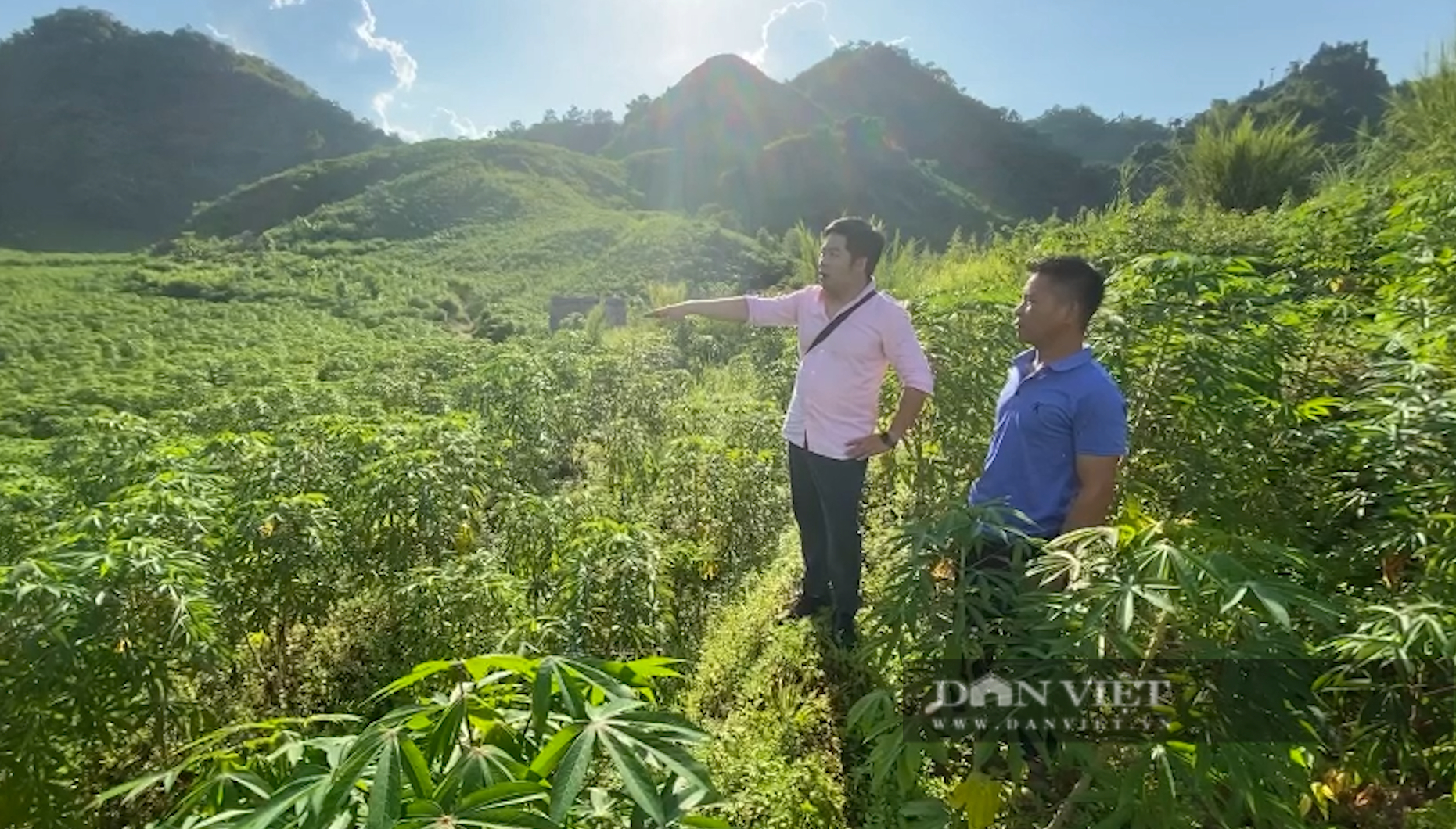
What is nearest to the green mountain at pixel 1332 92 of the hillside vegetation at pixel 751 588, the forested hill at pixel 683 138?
the forested hill at pixel 683 138

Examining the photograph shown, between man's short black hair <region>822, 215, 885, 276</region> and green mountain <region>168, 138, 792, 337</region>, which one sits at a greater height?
green mountain <region>168, 138, 792, 337</region>

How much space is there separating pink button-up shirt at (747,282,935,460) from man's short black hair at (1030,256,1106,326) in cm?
69

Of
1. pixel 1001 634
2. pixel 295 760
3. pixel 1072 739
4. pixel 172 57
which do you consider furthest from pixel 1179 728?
pixel 172 57

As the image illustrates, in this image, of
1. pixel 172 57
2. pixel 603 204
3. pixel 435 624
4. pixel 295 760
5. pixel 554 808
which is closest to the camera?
pixel 554 808

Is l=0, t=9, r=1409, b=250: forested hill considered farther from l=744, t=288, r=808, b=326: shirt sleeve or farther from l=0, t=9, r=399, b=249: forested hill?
l=744, t=288, r=808, b=326: shirt sleeve

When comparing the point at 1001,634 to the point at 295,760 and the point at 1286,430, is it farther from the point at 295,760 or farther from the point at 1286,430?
the point at 1286,430

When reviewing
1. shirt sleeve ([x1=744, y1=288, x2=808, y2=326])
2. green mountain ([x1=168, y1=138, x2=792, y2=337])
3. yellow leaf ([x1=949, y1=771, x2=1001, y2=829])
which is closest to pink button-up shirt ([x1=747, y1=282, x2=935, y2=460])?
shirt sleeve ([x1=744, y1=288, x2=808, y2=326])

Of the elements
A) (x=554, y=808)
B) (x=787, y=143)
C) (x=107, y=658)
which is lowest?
(x=107, y=658)

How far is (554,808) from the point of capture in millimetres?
855

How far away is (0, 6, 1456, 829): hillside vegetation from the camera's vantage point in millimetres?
1163

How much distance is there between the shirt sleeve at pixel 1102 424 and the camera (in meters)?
1.80

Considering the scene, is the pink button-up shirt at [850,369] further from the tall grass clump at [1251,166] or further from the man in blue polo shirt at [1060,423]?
the tall grass clump at [1251,166]

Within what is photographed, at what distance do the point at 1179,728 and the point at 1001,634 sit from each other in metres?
0.31

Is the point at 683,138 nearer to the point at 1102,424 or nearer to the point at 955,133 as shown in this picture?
the point at 955,133
